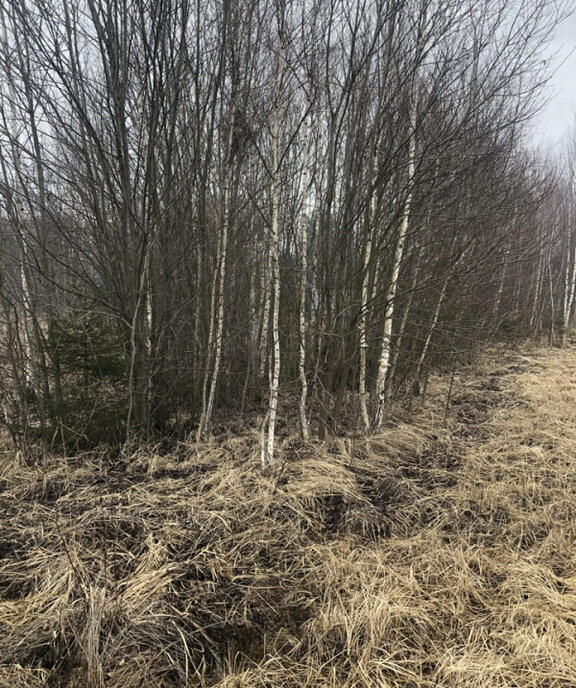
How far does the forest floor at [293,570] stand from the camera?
1802 millimetres

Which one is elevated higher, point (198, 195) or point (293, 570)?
point (198, 195)

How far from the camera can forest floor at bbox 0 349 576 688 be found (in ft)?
5.91

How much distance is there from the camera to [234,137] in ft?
15.1

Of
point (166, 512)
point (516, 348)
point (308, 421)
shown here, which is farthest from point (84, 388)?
point (516, 348)

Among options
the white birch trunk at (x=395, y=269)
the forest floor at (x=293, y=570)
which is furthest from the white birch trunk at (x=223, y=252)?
the white birch trunk at (x=395, y=269)

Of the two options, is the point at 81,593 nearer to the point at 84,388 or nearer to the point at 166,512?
the point at 166,512

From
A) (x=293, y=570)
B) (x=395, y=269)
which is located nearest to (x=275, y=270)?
(x=395, y=269)

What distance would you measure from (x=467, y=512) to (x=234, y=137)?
4.63m

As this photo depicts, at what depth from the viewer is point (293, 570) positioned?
2.47 metres

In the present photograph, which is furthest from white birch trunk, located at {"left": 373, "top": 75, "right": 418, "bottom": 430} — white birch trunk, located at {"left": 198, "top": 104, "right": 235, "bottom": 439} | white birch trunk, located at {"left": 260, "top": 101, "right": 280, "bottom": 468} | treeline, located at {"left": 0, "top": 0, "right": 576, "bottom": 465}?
white birch trunk, located at {"left": 198, "top": 104, "right": 235, "bottom": 439}

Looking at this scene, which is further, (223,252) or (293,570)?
(223,252)

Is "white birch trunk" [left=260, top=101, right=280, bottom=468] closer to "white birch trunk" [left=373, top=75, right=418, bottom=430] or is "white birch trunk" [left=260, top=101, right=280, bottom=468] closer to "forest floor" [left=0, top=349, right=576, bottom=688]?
A: "forest floor" [left=0, top=349, right=576, bottom=688]

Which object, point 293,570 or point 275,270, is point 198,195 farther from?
point 293,570

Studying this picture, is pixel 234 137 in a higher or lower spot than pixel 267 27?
lower
